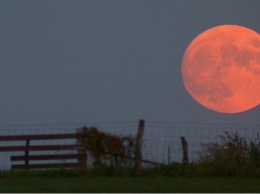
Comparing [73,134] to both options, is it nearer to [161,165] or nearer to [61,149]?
[61,149]

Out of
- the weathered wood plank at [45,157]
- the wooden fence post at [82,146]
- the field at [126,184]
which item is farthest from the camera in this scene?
the weathered wood plank at [45,157]

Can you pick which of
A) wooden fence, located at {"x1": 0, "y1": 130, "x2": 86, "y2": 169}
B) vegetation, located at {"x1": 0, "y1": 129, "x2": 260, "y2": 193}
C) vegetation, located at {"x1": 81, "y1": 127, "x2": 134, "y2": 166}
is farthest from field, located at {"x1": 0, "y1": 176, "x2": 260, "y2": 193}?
wooden fence, located at {"x1": 0, "y1": 130, "x2": 86, "y2": 169}

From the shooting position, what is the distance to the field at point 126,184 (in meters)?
18.3

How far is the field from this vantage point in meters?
18.3

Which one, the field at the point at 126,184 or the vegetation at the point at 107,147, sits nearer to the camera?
the field at the point at 126,184

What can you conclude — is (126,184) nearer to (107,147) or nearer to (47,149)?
(107,147)

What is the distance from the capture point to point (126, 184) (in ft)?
63.3

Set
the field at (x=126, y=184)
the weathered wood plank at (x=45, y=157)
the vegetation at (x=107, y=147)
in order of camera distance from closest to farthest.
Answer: the field at (x=126, y=184), the vegetation at (x=107, y=147), the weathered wood plank at (x=45, y=157)

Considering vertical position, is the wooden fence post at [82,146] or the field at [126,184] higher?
the wooden fence post at [82,146]

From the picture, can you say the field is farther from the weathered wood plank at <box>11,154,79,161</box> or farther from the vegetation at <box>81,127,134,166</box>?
the weathered wood plank at <box>11,154,79,161</box>

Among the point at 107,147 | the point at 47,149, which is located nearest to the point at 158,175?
the point at 107,147

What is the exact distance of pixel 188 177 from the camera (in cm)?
2166

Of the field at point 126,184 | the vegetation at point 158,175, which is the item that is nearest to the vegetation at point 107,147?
the vegetation at point 158,175

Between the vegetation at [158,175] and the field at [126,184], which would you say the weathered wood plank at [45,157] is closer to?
the vegetation at [158,175]
